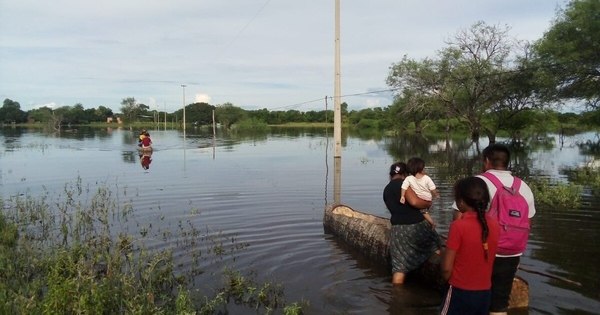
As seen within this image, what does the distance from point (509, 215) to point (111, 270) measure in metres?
4.53

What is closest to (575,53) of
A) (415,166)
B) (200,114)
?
(415,166)

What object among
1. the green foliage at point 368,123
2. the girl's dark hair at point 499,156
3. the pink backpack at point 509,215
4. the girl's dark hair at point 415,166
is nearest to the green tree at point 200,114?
the green foliage at point 368,123

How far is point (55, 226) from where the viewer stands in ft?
32.6

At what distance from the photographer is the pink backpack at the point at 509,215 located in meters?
4.06

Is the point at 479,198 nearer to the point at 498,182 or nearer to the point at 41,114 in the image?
the point at 498,182

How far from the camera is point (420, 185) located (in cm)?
603

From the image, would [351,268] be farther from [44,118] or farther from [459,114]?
[44,118]

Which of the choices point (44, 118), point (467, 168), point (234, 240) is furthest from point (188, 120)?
point (234, 240)

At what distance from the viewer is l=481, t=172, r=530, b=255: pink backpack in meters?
4.06

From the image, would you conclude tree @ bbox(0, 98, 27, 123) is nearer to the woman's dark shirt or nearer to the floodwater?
the floodwater

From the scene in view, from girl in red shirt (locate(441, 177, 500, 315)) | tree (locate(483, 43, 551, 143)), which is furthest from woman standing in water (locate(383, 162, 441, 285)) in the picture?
tree (locate(483, 43, 551, 143))

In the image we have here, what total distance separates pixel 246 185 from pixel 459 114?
28.1 meters

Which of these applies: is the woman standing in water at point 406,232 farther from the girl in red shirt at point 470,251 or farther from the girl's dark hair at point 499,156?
the girl in red shirt at point 470,251

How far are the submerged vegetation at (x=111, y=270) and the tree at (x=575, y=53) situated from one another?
20746 millimetres
